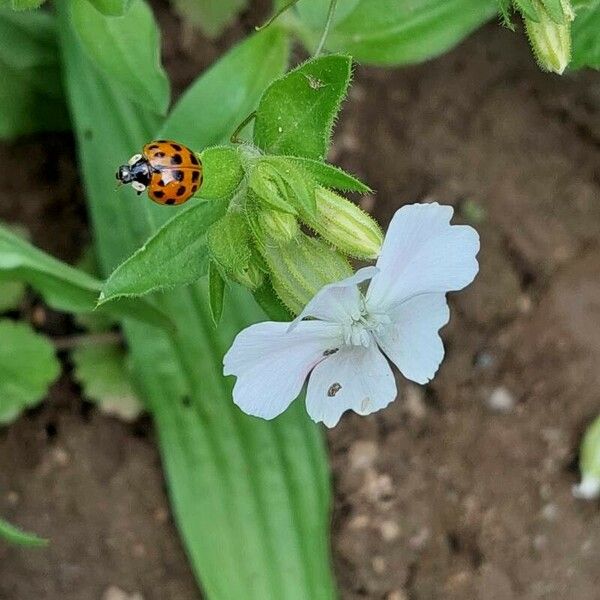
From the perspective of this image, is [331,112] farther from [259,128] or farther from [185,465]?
[185,465]

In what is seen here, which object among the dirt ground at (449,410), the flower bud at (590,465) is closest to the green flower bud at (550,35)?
Answer: the dirt ground at (449,410)

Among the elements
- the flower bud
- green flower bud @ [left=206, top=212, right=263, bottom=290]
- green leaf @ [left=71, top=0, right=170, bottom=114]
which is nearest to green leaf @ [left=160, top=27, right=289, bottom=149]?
green leaf @ [left=71, top=0, right=170, bottom=114]

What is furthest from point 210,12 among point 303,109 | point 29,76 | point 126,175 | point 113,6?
point 126,175

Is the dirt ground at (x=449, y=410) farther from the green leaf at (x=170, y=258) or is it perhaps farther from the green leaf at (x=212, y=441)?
the green leaf at (x=170, y=258)

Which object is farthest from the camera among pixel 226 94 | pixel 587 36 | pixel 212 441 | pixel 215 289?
pixel 212 441

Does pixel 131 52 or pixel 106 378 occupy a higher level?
pixel 131 52

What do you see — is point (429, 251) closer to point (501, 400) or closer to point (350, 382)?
point (350, 382)
